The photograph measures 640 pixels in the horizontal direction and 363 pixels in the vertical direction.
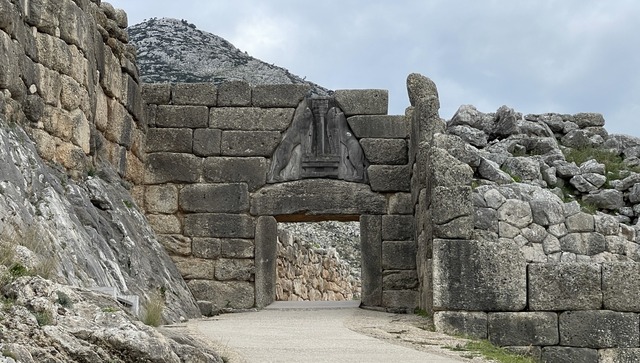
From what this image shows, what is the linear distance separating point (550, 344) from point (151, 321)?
13.9 feet

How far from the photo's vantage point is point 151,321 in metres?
7.66

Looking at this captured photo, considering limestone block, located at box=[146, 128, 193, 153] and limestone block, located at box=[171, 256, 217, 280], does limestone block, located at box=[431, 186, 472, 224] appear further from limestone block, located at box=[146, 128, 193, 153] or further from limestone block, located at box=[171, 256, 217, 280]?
limestone block, located at box=[146, 128, 193, 153]

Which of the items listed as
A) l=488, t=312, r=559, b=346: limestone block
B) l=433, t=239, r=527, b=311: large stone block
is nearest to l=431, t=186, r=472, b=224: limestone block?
l=433, t=239, r=527, b=311: large stone block

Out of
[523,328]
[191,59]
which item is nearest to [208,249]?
[523,328]

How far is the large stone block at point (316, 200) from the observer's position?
13.2 meters

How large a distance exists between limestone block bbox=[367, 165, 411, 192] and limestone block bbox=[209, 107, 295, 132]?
1.43 m

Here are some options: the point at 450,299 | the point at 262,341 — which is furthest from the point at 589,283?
the point at 262,341

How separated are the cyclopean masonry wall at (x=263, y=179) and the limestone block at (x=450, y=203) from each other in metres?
3.10

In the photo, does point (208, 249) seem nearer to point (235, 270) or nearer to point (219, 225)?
point (219, 225)

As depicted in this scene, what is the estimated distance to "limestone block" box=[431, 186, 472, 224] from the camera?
9.89 metres

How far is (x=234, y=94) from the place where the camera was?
1364cm

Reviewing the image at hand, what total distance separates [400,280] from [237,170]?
278cm

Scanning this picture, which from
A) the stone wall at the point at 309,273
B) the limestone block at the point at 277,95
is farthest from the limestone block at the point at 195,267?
the stone wall at the point at 309,273

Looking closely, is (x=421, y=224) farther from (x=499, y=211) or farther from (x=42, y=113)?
(x=42, y=113)
